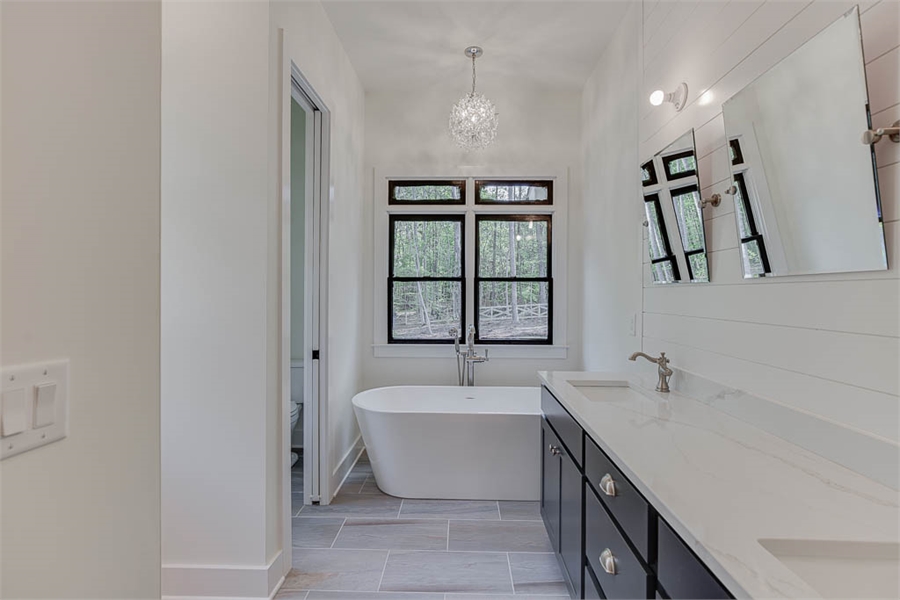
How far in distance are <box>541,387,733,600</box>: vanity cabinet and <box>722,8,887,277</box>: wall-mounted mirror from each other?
766 mm

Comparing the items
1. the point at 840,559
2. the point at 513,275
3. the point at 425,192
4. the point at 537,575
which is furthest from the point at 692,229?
the point at 425,192

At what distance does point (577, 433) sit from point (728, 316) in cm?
68

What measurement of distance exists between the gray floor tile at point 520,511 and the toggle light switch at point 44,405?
247 cm

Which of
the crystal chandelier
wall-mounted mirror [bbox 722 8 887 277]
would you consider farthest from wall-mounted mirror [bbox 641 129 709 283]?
the crystal chandelier

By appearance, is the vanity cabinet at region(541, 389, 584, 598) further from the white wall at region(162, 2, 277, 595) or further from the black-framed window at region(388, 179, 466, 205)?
the black-framed window at region(388, 179, 466, 205)

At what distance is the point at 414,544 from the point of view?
8.02 ft

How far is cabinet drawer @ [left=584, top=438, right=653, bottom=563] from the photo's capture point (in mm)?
1078

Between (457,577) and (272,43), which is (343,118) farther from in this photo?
(457,577)

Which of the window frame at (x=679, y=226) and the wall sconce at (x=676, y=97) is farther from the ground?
the wall sconce at (x=676, y=97)

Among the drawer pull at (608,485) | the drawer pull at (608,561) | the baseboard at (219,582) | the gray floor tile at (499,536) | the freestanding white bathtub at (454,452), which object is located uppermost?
the drawer pull at (608,485)

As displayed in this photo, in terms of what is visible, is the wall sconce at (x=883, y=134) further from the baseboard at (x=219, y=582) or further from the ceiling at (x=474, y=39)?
the baseboard at (x=219, y=582)

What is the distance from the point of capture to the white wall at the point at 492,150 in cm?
390

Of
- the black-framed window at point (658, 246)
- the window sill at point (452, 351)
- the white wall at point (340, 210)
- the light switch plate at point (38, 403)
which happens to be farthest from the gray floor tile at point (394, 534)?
the light switch plate at point (38, 403)

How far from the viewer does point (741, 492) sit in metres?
1.00
